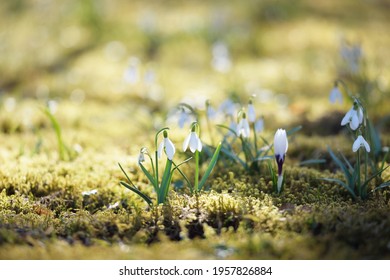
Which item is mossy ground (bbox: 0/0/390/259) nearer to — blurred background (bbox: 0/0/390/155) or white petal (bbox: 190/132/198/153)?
blurred background (bbox: 0/0/390/155)

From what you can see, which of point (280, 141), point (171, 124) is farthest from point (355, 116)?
point (171, 124)

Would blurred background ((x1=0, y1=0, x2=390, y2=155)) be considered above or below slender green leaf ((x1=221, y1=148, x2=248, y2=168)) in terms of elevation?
above

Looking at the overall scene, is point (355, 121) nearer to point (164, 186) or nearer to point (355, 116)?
point (355, 116)

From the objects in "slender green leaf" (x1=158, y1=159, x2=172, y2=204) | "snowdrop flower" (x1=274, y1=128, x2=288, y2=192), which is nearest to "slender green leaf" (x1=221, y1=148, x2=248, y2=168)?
"snowdrop flower" (x1=274, y1=128, x2=288, y2=192)

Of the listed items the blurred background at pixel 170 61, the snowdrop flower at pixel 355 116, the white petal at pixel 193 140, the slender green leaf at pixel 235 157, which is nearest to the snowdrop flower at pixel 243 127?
the slender green leaf at pixel 235 157

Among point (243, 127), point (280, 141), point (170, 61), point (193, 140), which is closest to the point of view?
point (193, 140)
